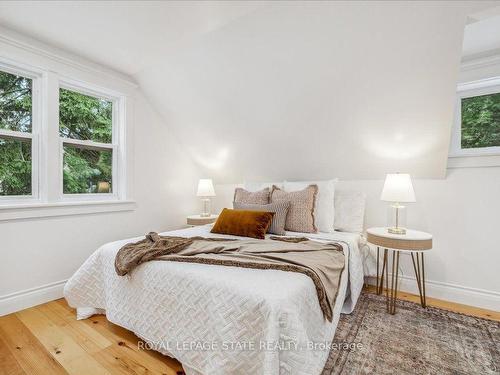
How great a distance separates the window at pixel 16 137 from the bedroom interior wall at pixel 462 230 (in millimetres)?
3451

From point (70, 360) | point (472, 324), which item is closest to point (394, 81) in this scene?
point (472, 324)

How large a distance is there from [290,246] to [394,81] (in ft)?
5.22

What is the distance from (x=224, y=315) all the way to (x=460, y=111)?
112 inches

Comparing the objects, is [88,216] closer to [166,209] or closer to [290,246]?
[166,209]

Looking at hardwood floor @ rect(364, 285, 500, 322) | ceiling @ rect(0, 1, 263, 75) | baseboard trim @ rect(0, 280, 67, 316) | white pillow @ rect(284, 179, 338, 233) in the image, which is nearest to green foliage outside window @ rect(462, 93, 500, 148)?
white pillow @ rect(284, 179, 338, 233)

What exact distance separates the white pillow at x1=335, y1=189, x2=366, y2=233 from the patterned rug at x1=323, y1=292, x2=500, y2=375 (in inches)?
30.0

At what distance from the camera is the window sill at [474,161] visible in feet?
7.27

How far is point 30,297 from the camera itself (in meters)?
2.23

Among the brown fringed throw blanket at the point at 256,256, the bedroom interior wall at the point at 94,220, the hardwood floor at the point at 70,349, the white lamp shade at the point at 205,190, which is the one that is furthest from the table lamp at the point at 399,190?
the bedroom interior wall at the point at 94,220

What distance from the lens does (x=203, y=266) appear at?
1.50 meters

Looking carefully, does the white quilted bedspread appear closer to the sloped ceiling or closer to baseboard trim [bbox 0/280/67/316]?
baseboard trim [bbox 0/280/67/316]

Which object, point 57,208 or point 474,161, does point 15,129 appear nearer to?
point 57,208

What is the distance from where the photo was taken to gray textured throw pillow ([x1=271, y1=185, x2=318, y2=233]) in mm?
2494

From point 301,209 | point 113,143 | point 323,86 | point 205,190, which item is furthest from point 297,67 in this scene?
point 113,143
